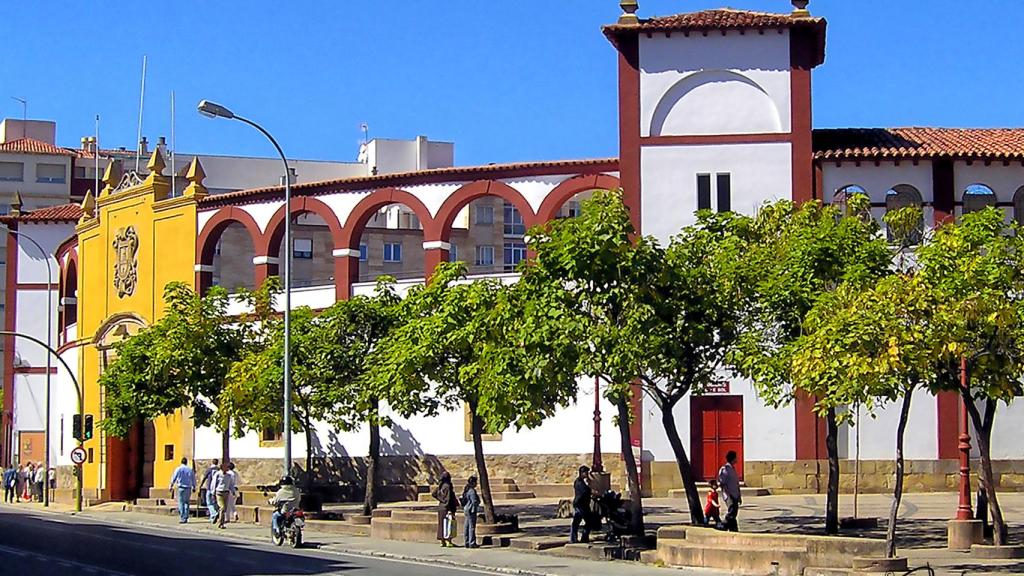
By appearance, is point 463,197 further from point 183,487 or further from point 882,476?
point 882,476

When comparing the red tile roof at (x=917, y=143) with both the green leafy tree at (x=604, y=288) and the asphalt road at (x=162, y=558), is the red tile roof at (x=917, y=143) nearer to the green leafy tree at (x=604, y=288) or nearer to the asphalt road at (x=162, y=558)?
the green leafy tree at (x=604, y=288)

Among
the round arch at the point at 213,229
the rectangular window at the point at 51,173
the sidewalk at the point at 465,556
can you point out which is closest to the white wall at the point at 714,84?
the sidewalk at the point at 465,556

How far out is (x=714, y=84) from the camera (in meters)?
38.1

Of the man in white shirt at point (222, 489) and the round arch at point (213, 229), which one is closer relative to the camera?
the man in white shirt at point (222, 489)

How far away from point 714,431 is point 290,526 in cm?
1248

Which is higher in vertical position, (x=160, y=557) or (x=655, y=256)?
(x=655, y=256)

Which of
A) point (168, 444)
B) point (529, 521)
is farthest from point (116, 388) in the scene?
point (529, 521)

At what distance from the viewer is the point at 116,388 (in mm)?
40812

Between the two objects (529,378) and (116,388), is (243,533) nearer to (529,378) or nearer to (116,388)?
(116,388)

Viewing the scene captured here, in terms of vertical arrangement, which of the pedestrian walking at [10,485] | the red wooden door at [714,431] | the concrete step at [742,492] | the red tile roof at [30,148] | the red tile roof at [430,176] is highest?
the red tile roof at [30,148]

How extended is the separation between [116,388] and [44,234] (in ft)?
89.5

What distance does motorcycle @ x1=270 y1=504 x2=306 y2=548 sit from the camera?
1156 inches

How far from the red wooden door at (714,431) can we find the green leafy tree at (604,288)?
12456 mm

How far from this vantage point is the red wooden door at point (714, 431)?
37.2 m
